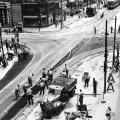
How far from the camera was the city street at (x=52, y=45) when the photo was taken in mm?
33150

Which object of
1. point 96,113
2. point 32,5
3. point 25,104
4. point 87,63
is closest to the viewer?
point 96,113

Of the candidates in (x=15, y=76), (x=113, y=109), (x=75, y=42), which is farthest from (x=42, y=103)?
(x=75, y=42)

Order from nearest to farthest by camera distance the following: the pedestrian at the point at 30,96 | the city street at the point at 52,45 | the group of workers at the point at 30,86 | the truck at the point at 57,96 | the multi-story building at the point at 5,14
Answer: the truck at the point at 57,96 < the pedestrian at the point at 30,96 < the group of workers at the point at 30,86 < the city street at the point at 52,45 < the multi-story building at the point at 5,14

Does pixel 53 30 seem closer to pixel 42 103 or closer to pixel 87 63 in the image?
pixel 87 63

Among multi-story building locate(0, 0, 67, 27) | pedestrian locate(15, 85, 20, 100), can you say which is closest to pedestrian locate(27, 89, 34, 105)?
pedestrian locate(15, 85, 20, 100)

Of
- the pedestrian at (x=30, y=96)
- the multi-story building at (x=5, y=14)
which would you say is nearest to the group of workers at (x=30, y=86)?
the pedestrian at (x=30, y=96)

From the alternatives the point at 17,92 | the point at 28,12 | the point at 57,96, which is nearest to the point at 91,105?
the point at 57,96

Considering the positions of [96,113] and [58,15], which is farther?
[58,15]

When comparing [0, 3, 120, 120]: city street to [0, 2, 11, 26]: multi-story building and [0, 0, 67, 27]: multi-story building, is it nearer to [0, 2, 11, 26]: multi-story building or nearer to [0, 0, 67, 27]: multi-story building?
[0, 0, 67, 27]: multi-story building

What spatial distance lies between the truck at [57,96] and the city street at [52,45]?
3.78 meters

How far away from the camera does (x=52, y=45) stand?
50.7 meters

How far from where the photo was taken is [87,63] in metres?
Answer: 39.5

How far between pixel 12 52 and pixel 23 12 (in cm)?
2661

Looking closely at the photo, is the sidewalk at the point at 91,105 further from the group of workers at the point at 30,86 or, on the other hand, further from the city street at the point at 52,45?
the city street at the point at 52,45
